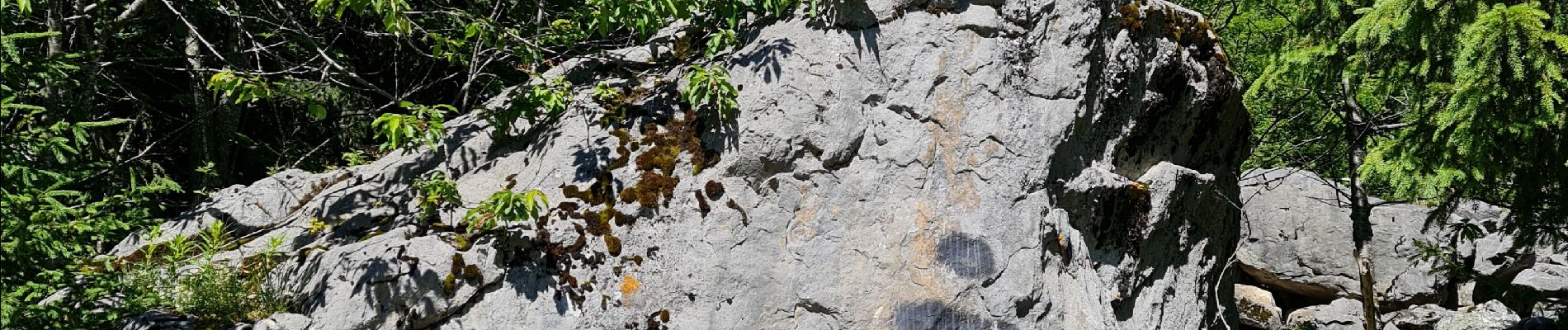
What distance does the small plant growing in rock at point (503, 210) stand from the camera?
5.05 meters

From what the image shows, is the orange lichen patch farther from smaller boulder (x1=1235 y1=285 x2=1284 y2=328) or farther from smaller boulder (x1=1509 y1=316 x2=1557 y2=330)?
smaller boulder (x1=1235 y1=285 x2=1284 y2=328)

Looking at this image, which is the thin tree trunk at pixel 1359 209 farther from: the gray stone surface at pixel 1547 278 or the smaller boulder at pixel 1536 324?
the gray stone surface at pixel 1547 278

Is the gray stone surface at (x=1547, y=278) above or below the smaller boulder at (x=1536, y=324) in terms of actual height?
below

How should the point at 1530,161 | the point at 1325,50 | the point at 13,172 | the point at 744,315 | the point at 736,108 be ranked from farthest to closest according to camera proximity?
A: the point at 1325,50 → the point at 1530,161 → the point at 736,108 → the point at 744,315 → the point at 13,172

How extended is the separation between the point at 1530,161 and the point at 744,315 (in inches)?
224

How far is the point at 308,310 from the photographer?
16.8 ft

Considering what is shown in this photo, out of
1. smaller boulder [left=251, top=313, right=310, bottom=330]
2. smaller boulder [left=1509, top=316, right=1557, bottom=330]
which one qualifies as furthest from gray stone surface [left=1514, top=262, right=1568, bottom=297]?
smaller boulder [left=251, top=313, right=310, bottom=330]

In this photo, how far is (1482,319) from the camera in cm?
1136

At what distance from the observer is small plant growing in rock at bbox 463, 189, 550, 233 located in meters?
5.05

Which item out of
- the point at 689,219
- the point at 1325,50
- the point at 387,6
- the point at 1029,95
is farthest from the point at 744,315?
the point at 1325,50

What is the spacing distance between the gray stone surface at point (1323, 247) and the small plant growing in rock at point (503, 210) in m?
10.3

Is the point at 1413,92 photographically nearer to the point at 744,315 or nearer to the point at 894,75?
the point at 894,75

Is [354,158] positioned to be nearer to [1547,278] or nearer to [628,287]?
[628,287]

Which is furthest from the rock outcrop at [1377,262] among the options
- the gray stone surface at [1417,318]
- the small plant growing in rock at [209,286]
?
the small plant growing in rock at [209,286]
